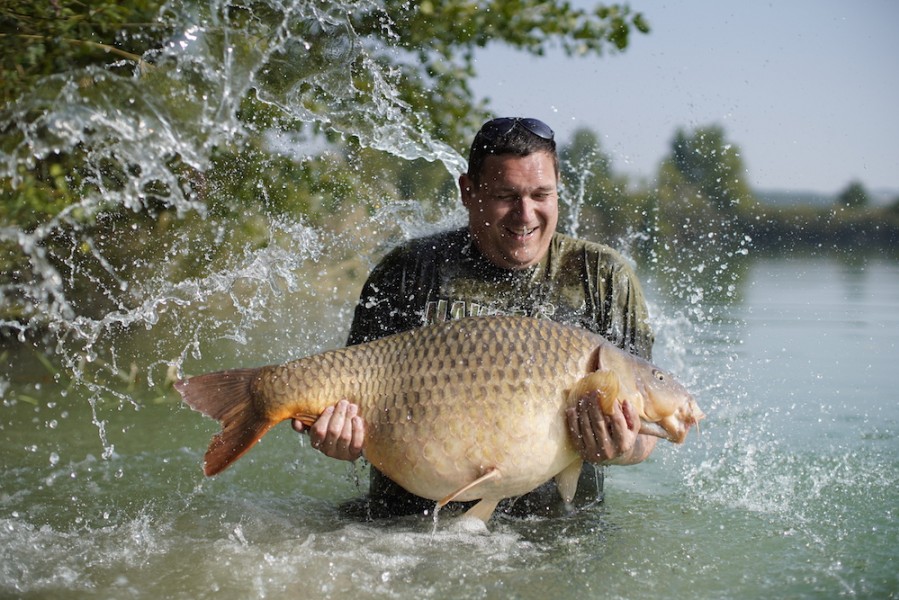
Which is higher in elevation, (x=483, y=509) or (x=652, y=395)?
(x=652, y=395)

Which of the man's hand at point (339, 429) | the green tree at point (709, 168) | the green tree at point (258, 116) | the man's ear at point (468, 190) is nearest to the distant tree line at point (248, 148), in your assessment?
the green tree at point (258, 116)

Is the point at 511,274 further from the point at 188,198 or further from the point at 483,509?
the point at 188,198

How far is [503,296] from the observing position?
299 cm

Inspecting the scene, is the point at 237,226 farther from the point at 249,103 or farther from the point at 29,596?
the point at 29,596

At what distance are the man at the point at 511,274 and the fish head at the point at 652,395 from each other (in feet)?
0.62

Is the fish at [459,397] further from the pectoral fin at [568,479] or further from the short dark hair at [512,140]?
the short dark hair at [512,140]

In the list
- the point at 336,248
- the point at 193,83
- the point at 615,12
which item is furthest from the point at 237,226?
the point at 615,12

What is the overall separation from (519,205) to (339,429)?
91cm

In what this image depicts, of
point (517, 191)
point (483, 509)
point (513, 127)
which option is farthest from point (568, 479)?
point (513, 127)

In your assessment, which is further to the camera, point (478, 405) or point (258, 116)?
A: point (258, 116)

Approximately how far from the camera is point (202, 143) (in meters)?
3.23

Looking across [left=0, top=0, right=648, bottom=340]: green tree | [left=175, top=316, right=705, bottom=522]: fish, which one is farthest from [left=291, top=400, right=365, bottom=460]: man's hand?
[left=0, top=0, right=648, bottom=340]: green tree

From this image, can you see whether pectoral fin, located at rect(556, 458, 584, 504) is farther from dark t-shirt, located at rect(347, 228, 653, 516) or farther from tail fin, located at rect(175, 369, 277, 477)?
tail fin, located at rect(175, 369, 277, 477)

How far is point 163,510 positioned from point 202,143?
4.30 ft
